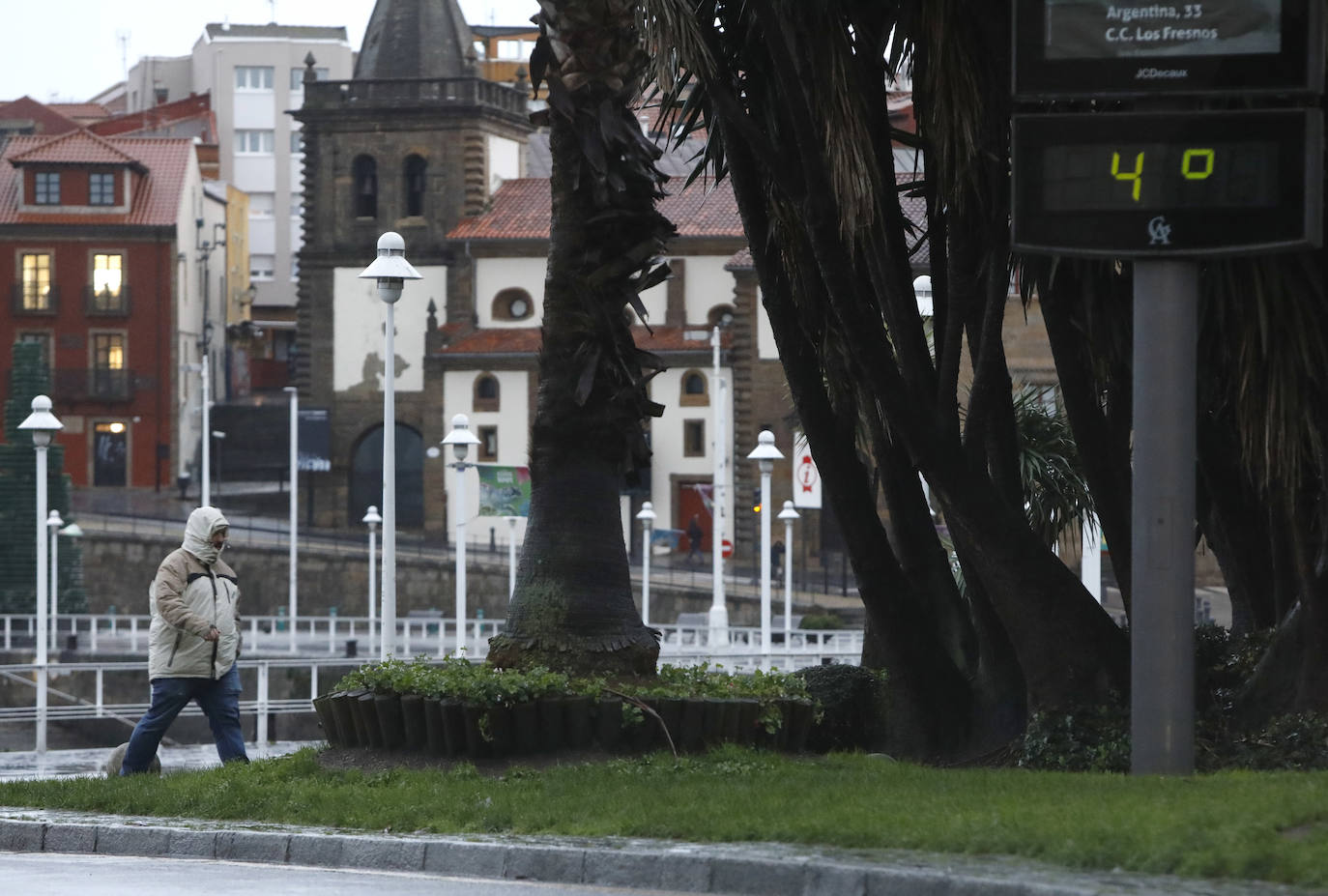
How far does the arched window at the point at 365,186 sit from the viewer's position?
7806 cm

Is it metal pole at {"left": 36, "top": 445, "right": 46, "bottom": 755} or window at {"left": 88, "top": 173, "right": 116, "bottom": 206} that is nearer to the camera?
metal pole at {"left": 36, "top": 445, "right": 46, "bottom": 755}

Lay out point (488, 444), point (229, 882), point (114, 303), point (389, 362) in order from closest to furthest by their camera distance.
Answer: point (229, 882)
point (389, 362)
point (488, 444)
point (114, 303)

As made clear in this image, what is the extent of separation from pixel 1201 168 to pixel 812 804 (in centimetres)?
325

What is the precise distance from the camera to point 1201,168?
396 inches

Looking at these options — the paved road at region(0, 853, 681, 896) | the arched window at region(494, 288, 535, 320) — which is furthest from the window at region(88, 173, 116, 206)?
the paved road at region(0, 853, 681, 896)

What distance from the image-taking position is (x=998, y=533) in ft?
44.3

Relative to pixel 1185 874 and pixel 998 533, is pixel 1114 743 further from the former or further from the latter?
pixel 1185 874

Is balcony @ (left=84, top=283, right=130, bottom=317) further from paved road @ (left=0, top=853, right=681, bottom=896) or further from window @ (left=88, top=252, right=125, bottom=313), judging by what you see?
paved road @ (left=0, top=853, right=681, bottom=896)

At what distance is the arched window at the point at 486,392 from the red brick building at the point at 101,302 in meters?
10.1

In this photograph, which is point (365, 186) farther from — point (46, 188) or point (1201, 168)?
point (1201, 168)

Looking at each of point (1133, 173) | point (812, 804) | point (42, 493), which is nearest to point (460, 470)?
point (42, 493)

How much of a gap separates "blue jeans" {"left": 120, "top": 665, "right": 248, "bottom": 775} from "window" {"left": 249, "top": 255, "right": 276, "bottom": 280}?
87180 millimetres

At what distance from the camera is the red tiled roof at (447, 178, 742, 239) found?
76.7 metres

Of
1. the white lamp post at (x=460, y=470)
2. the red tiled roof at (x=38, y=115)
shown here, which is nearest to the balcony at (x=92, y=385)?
the red tiled roof at (x=38, y=115)
